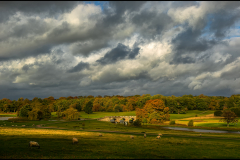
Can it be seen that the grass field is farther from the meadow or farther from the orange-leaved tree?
the orange-leaved tree

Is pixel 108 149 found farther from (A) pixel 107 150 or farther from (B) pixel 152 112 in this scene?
(B) pixel 152 112

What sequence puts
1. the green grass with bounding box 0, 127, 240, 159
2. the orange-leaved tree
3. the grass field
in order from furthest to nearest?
the orange-leaved tree → the grass field → the green grass with bounding box 0, 127, 240, 159

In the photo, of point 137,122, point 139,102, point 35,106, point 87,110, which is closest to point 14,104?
point 87,110

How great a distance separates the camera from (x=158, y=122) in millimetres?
94688

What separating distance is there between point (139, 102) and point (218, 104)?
89.3 meters

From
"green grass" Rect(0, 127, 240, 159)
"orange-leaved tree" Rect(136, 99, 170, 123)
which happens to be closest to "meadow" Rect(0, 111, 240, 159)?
"green grass" Rect(0, 127, 240, 159)

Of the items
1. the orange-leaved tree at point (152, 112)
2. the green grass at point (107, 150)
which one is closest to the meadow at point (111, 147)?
the green grass at point (107, 150)

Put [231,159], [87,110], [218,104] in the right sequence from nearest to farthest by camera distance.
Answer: [231,159], [87,110], [218,104]

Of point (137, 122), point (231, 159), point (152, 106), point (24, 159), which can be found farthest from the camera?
point (152, 106)

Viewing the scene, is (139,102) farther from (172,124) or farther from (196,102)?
(172,124)

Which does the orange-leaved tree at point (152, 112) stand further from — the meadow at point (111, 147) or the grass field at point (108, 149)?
the grass field at point (108, 149)

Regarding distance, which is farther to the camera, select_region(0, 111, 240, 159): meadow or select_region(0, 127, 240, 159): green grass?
select_region(0, 111, 240, 159): meadow

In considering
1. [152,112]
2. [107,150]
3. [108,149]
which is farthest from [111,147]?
[152,112]

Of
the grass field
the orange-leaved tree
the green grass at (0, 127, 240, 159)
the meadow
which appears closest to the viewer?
the green grass at (0, 127, 240, 159)
